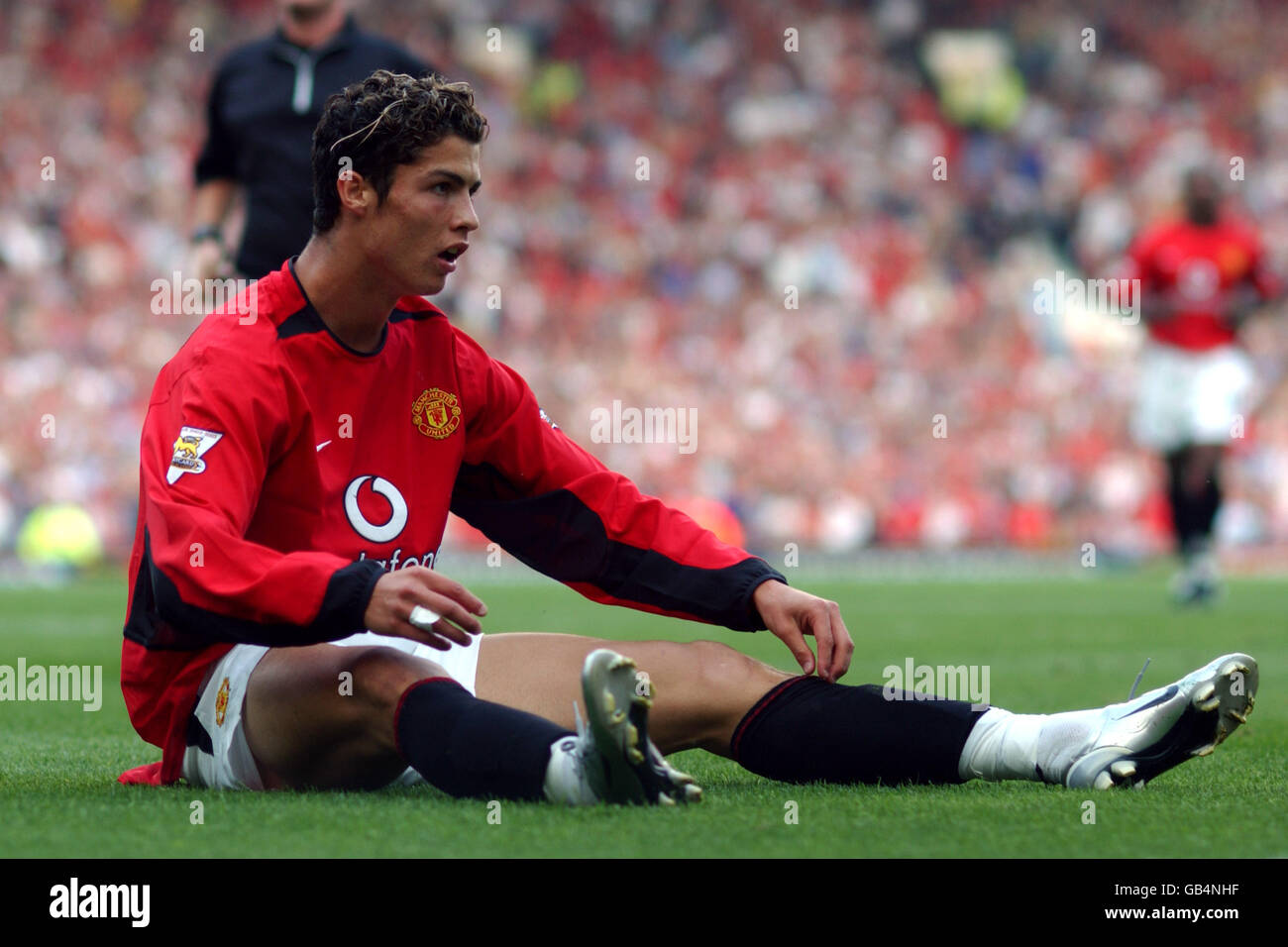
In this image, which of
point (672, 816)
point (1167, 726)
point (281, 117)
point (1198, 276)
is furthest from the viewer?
point (1198, 276)

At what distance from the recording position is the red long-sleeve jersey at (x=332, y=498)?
3.03 metres

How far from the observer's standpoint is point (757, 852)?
2.73 m

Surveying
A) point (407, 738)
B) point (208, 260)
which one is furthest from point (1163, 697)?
point (208, 260)

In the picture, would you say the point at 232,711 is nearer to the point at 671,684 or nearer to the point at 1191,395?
the point at 671,684

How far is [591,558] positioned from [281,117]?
2.87 meters

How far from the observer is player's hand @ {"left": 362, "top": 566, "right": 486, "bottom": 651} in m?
2.87

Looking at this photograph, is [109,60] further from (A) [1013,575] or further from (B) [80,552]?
(A) [1013,575]

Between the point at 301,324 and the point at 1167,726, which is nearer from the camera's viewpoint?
the point at 1167,726

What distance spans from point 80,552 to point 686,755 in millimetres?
12810

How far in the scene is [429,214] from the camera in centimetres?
336

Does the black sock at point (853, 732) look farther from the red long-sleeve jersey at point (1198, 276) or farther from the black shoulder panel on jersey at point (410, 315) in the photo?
the red long-sleeve jersey at point (1198, 276)

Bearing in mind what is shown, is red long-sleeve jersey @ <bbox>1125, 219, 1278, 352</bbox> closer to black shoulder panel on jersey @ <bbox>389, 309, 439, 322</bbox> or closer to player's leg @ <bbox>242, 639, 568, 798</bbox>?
black shoulder panel on jersey @ <bbox>389, 309, 439, 322</bbox>

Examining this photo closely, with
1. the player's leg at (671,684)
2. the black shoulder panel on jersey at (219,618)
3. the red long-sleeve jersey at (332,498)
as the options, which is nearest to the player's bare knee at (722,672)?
the player's leg at (671,684)

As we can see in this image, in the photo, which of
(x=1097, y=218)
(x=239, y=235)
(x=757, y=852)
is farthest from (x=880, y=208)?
(x=757, y=852)
